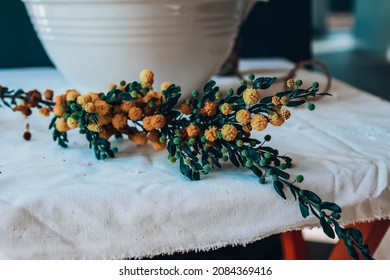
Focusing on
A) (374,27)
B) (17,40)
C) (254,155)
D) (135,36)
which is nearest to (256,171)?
(254,155)

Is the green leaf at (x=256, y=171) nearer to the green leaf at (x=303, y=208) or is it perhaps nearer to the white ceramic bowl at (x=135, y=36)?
the green leaf at (x=303, y=208)

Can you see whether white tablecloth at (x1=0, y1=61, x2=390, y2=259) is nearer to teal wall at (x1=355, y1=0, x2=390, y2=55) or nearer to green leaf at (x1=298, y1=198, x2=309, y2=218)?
green leaf at (x1=298, y1=198, x2=309, y2=218)

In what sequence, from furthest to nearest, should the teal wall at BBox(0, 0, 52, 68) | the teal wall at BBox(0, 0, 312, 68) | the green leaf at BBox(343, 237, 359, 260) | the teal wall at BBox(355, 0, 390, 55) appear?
the teal wall at BBox(355, 0, 390, 55) → the teal wall at BBox(0, 0, 312, 68) → the teal wall at BBox(0, 0, 52, 68) → the green leaf at BBox(343, 237, 359, 260)

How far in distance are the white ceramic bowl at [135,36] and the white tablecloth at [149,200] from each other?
0.12 meters

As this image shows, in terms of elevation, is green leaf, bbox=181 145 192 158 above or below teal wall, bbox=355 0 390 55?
above

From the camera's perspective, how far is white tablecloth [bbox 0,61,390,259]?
1.28ft

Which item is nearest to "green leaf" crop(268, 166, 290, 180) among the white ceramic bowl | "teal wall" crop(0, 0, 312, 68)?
the white ceramic bowl

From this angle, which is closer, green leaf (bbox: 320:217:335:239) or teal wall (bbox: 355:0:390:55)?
green leaf (bbox: 320:217:335:239)

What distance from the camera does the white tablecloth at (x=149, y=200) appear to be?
0.39 meters

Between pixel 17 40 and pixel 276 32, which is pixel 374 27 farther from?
pixel 17 40

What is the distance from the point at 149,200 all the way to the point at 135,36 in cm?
22

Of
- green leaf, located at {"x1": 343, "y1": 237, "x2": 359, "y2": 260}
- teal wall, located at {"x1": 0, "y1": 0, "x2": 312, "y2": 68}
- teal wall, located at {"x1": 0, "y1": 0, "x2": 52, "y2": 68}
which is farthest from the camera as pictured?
Answer: teal wall, located at {"x1": 0, "y1": 0, "x2": 312, "y2": 68}

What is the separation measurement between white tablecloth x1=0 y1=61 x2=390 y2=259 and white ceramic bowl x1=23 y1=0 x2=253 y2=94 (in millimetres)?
124

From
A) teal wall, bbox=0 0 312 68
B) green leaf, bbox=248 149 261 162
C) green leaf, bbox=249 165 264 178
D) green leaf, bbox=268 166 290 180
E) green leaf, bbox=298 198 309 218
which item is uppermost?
green leaf, bbox=248 149 261 162
